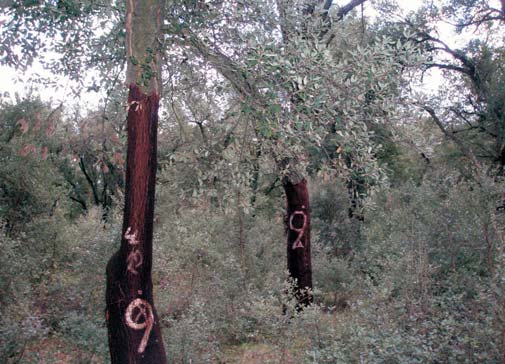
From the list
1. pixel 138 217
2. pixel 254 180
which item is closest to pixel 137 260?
pixel 138 217

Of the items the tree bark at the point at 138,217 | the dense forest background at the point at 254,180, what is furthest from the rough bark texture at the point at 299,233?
the tree bark at the point at 138,217

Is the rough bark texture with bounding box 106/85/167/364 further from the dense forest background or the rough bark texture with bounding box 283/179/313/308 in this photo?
the rough bark texture with bounding box 283/179/313/308

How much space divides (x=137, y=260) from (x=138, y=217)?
1.45ft

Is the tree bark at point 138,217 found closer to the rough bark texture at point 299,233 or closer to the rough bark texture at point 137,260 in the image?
the rough bark texture at point 137,260

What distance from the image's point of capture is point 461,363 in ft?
15.7

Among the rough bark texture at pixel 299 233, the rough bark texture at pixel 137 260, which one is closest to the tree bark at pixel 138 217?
the rough bark texture at pixel 137 260

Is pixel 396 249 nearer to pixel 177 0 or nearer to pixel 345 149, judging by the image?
pixel 345 149

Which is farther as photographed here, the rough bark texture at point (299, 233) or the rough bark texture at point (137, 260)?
the rough bark texture at point (299, 233)

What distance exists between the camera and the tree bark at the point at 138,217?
217 inches

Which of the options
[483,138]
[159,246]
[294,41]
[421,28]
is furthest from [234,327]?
[483,138]

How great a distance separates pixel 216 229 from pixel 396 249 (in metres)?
4.85

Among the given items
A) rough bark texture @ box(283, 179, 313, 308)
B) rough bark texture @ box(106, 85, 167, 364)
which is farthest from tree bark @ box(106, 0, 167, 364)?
rough bark texture @ box(283, 179, 313, 308)

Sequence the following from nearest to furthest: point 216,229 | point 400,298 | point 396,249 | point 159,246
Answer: point 400,298 → point 396,249 → point 159,246 → point 216,229

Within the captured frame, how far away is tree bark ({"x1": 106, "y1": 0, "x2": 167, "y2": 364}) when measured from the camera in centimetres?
551
